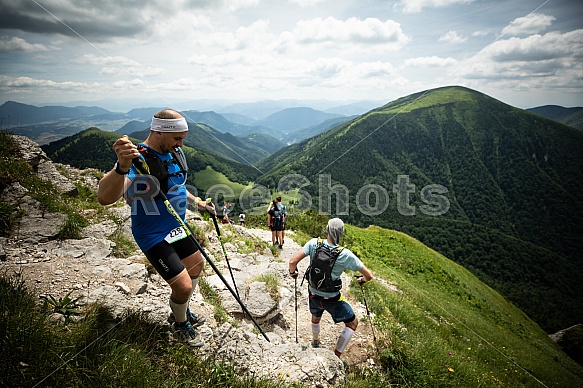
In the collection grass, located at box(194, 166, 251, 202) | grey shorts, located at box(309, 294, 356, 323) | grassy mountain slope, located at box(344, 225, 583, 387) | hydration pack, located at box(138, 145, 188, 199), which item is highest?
hydration pack, located at box(138, 145, 188, 199)

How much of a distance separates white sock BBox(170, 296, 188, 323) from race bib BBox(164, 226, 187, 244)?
856mm

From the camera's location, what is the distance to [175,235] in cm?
391

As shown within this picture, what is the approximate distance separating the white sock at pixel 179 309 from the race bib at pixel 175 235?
0.86 m

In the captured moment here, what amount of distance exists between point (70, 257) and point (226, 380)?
478cm

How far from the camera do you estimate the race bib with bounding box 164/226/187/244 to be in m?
3.80

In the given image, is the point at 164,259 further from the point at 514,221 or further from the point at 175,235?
the point at 514,221

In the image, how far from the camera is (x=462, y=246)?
113m

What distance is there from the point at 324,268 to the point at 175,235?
2745mm

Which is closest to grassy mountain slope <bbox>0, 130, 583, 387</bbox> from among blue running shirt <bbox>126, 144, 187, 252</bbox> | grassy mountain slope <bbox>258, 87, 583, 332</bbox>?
blue running shirt <bbox>126, 144, 187, 252</bbox>

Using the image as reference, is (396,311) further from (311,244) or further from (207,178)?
(207,178)

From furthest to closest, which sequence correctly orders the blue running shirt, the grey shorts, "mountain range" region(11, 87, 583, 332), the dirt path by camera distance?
"mountain range" region(11, 87, 583, 332) → the dirt path → the grey shorts → the blue running shirt

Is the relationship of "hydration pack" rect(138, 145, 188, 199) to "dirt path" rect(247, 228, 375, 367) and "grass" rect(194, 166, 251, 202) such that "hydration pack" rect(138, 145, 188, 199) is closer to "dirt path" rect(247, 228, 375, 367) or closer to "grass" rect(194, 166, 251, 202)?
"dirt path" rect(247, 228, 375, 367)

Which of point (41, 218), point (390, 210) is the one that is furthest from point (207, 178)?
point (41, 218)

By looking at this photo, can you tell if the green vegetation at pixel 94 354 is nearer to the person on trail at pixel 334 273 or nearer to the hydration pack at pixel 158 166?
the hydration pack at pixel 158 166
